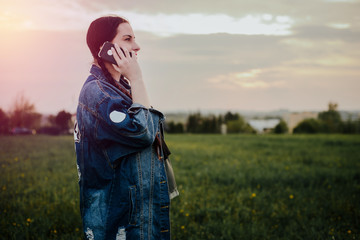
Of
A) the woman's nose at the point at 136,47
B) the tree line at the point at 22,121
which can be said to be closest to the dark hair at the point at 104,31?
the woman's nose at the point at 136,47

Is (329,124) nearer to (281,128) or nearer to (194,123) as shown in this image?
(281,128)

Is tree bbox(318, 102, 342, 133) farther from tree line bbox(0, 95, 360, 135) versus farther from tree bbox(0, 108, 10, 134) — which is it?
tree bbox(0, 108, 10, 134)

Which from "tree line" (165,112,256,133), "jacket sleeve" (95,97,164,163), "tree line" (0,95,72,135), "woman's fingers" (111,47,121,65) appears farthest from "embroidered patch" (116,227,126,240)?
"tree line" (165,112,256,133)

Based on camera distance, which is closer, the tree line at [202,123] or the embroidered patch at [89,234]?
the embroidered patch at [89,234]

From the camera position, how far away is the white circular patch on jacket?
1.52 meters

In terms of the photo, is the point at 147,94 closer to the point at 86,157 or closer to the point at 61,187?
the point at 86,157

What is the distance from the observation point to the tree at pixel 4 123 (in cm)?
1411

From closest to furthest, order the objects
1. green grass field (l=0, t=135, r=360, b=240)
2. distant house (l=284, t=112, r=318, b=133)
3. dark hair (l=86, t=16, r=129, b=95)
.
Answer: dark hair (l=86, t=16, r=129, b=95), green grass field (l=0, t=135, r=360, b=240), distant house (l=284, t=112, r=318, b=133)

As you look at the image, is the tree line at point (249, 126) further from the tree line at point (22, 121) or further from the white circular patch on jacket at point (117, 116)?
the white circular patch on jacket at point (117, 116)

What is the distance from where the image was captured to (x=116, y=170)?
1.68 m

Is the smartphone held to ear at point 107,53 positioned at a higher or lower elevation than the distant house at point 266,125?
higher

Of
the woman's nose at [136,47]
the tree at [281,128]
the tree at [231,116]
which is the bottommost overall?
the tree at [281,128]

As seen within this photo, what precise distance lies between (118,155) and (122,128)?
0.20 metres

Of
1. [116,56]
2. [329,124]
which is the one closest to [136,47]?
[116,56]
